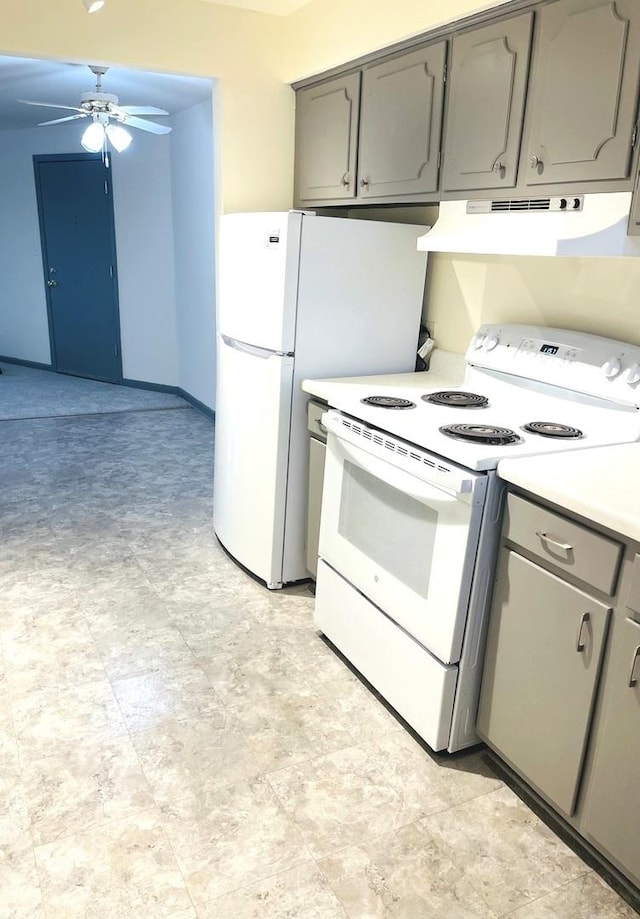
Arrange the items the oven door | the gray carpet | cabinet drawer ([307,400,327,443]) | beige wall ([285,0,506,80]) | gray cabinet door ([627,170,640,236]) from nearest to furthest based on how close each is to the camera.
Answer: gray cabinet door ([627,170,640,236]) → the oven door → beige wall ([285,0,506,80]) → cabinet drawer ([307,400,327,443]) → the gray carpet

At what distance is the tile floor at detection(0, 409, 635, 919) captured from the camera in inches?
63.8

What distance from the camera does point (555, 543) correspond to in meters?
1.65

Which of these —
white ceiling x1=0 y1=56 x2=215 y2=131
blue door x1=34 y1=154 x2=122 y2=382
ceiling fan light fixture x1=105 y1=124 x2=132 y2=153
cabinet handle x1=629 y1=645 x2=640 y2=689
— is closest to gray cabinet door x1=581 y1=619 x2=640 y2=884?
cabinet handle x1=629 y1=645 x2=640 y2=689

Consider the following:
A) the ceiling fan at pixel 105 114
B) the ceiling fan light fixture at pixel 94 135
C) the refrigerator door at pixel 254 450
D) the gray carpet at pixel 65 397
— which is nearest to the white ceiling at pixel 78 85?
the ceiling fan at pixel 105 114

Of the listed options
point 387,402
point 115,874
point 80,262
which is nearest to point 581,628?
point 387,402

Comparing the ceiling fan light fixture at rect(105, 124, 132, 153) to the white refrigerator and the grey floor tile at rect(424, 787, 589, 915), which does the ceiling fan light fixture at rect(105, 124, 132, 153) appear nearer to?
the white refrigerator

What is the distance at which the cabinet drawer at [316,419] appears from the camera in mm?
2689

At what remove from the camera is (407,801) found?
190 centimetres

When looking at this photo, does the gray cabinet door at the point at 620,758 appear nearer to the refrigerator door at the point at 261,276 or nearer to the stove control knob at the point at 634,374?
the stove control knob at the point at 634,374

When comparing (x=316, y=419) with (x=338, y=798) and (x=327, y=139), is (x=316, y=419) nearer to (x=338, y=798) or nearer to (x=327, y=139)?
(x=327, y=139)

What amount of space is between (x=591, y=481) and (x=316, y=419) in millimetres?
1260

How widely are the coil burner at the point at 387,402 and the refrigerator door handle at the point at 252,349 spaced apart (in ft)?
1.47

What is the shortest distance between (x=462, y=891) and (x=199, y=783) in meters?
0.73

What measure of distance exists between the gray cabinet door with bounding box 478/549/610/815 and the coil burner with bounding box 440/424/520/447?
0.30 meters
